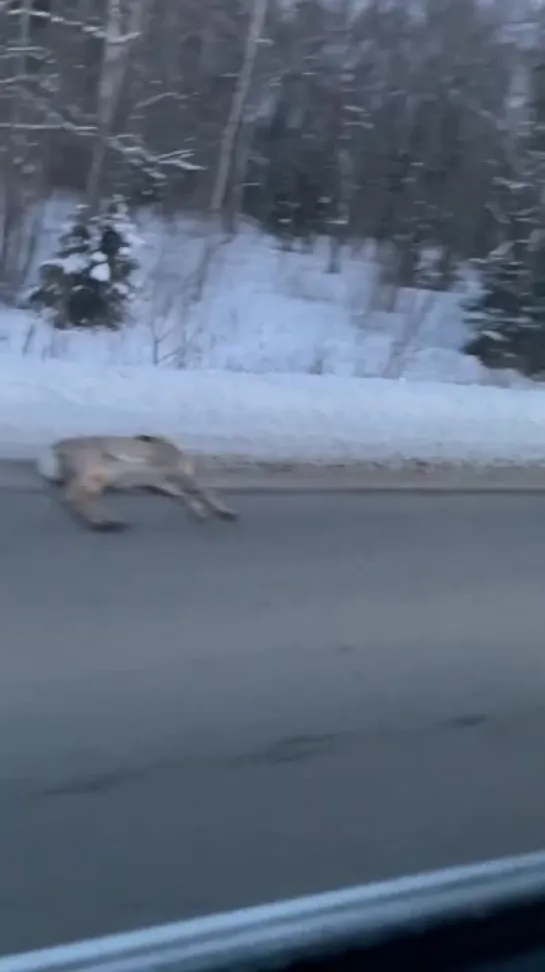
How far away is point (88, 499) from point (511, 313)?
12.2 meters

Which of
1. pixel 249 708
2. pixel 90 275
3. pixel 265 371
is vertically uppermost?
pixel 90 275

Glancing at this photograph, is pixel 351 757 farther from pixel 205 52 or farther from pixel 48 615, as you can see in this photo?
pixel 205 52

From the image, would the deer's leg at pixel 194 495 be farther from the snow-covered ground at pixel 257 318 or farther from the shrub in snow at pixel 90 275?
the shrub in snow at pixel 90 275

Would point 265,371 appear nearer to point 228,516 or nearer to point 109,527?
point 228,516

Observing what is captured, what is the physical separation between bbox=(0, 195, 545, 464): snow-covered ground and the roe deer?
3.38ft

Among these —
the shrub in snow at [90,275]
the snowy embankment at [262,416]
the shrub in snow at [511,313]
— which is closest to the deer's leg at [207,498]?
the snowy embankment at [262,416]

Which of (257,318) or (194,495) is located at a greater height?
(257,318)

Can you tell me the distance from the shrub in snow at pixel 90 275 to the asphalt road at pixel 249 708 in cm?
857

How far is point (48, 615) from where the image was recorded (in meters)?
6.88

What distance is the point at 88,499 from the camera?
8648 millimetres

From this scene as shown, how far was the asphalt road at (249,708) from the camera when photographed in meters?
4.79

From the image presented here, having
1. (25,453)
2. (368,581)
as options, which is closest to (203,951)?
(368,581)

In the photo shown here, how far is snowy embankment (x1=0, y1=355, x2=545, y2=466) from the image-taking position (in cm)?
1102

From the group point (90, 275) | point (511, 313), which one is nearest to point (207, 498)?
point (90, 275)
